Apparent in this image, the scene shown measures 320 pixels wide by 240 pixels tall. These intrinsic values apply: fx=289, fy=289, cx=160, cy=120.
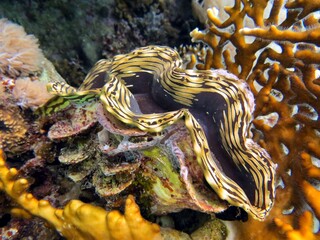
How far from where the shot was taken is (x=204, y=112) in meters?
1.92

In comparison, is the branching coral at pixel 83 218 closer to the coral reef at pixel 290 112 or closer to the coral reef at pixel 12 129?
the coral reef at pixel 12 129

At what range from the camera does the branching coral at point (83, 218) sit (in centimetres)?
168

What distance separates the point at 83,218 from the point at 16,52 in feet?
5.43

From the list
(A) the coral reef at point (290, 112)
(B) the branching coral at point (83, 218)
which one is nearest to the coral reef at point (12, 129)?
(B) the branching coral at point (83, 218)

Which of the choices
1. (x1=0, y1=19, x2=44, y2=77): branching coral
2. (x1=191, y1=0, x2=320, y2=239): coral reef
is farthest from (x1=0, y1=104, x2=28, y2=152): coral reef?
(x1=191, y1=0, x2=320, y2=239): coral reef

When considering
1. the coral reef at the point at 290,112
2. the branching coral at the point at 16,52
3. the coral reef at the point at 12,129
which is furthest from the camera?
the branching coral at the point at 16,52

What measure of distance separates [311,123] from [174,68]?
3.25ft

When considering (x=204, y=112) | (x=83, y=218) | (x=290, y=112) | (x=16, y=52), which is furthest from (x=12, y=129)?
(x=290, y=112)

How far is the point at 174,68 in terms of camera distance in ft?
6.43

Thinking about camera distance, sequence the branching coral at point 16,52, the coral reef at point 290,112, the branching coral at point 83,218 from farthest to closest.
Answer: the branching coral at point 16,52
the coral reef at point 290,112
the branching coral at point 83,218

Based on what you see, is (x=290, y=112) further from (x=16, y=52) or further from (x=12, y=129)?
(x=16, y=52)

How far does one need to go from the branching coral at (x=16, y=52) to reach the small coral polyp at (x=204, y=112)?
2.07 ft

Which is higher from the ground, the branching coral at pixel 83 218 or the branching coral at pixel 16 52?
the branching coral at pixel 16 52

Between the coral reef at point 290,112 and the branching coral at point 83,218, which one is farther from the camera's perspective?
the coral reef at point 290,112
